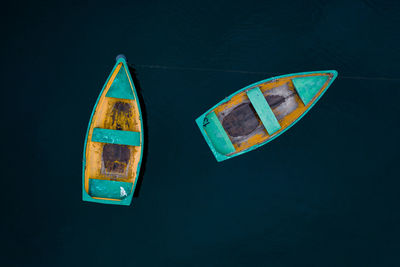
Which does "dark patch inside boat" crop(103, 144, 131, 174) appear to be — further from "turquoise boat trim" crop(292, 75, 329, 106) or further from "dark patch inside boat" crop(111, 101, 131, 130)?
"turquoise boat trim" crop(292, 75, 329, 106)

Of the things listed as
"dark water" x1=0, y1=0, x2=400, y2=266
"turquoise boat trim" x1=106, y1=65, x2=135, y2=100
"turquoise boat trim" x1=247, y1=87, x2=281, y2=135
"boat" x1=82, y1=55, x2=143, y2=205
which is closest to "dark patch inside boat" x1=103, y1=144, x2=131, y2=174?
"boat" x1=82, y1=55, x2=143, y2=205

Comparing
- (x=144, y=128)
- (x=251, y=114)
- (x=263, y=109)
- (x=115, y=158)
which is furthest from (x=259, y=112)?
(x=115, y=158)

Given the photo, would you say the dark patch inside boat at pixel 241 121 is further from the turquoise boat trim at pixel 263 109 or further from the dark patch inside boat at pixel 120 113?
the dark patch inside boat at pixel 120 113

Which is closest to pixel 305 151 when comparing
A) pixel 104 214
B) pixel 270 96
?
pixel 270 96

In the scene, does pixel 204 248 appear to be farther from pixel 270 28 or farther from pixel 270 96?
pixel 270 28

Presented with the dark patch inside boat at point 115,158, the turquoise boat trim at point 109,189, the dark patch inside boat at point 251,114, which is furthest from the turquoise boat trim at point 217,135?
the turquoise boat trim at point 109,189
